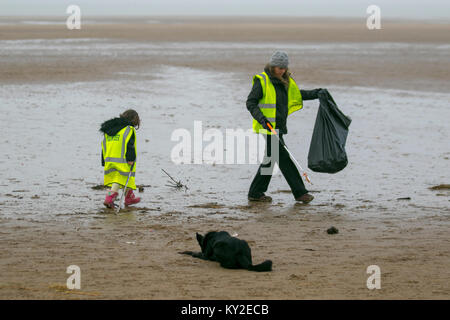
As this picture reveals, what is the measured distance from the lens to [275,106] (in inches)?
348

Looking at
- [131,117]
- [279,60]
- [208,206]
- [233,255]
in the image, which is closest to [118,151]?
[131,117]

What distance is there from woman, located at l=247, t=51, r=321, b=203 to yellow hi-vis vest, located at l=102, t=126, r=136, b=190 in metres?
1.40

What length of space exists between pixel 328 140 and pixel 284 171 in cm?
64

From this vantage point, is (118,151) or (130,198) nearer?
(118,151)

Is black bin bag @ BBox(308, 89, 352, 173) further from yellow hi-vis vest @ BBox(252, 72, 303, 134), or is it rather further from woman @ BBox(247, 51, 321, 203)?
yellow hi-vis vest @ BBox(252, 72, 303, 134)

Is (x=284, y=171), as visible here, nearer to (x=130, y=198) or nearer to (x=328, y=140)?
(x=328, y=140)

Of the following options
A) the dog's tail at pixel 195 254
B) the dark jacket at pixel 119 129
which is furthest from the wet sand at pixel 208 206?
the dark jacket at pixel 119 129

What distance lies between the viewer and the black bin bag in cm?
870

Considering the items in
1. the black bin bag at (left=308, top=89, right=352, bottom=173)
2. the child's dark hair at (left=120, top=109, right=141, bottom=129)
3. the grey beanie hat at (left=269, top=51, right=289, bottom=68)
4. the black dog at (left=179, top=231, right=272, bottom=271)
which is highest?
the grey beanie hat at (left=269, top=51, right=289, bottom=68)

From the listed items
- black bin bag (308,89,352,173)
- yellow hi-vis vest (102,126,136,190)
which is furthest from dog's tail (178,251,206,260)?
black bin bag (308,89,352,173)

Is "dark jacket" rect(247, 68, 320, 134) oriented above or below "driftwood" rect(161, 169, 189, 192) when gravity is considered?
above

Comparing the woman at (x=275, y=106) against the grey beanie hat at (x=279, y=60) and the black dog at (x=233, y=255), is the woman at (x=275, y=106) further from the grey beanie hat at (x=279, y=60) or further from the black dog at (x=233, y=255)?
the black dog at (x=233, y=255)

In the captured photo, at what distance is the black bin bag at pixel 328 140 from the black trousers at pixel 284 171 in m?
0.28

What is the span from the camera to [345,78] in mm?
23672
